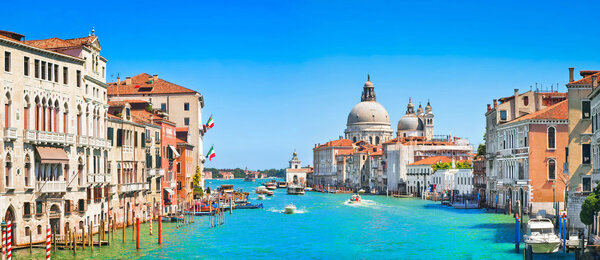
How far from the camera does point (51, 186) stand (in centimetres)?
2511

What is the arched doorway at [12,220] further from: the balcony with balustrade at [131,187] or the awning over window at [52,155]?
the balcony with balustrade at [131,187]

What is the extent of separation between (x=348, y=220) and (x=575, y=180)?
17.6m

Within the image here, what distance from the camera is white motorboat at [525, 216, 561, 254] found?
24.1 m

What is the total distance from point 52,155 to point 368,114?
11049 cm

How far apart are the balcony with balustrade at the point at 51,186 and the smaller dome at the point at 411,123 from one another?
9610cm

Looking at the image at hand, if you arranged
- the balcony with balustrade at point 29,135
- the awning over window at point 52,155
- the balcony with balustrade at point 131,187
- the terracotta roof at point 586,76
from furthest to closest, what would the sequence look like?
the balcony with balustrade at point 131,187 < the terracotta roof at point 586,76 < the awning over window at point 52,155 < the balcony with balustrade at point 29,135

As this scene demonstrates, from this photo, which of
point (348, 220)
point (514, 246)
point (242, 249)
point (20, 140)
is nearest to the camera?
point (20, 140)

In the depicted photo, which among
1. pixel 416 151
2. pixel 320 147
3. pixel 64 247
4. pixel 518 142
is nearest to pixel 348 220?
pixel 518 142

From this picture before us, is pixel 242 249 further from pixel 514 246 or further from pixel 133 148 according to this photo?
pixel 514 246

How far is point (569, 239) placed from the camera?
2430 cm

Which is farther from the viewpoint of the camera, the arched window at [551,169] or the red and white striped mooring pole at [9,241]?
the arched window at [551,169]

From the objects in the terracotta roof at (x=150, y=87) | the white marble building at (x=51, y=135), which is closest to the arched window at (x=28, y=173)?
the white marble building at (x=51, y=135)

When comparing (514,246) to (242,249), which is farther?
(242,249)

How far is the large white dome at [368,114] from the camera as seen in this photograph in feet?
439
